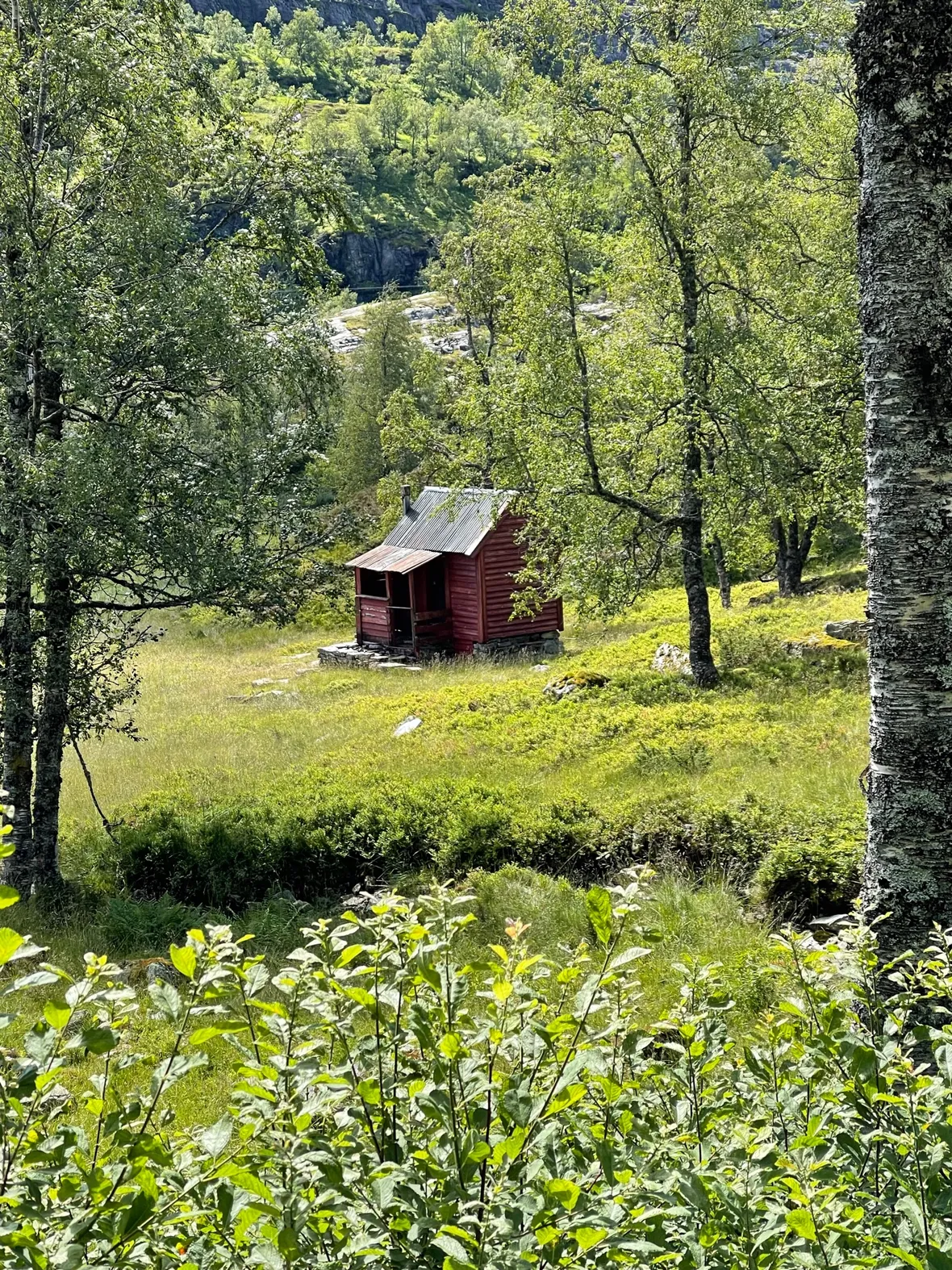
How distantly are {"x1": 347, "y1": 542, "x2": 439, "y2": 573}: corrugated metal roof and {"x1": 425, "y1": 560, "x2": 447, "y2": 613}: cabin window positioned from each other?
0.76 metres

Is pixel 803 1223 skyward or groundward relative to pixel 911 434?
groundward

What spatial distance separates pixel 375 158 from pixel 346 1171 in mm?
175586

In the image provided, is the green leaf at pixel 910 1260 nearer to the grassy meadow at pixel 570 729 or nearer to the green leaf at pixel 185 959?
the green leaf at pixel 185 959

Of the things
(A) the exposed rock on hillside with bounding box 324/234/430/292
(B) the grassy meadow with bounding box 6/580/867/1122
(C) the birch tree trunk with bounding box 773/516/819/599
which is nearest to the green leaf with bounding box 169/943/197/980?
(B) the grassy meadow with bounding box 6/580/867/1122

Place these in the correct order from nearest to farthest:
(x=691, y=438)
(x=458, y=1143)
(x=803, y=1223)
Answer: (x=803, y=1223)
(x=458, y=1143)
(x=691, y=438)

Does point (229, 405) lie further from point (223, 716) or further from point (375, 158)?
point (375, 158)

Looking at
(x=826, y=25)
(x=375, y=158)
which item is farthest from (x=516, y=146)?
(x=826, y=25)

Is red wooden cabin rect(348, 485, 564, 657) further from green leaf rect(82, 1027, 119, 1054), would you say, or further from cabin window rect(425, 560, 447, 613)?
green leaf rect(82, 1027, 119, 1054)

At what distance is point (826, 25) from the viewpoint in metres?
17.1

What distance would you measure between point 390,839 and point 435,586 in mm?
20378

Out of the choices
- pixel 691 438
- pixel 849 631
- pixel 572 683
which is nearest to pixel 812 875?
pixel 572 683

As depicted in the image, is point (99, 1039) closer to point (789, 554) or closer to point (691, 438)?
point (691, 438)

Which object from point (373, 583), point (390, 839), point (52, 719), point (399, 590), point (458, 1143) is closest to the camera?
point (458, 1143)

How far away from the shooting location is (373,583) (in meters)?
33.2
